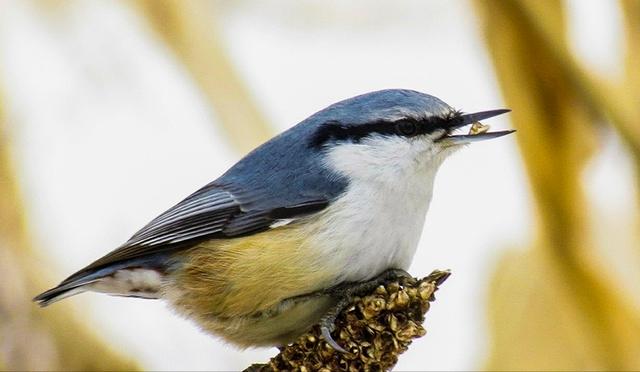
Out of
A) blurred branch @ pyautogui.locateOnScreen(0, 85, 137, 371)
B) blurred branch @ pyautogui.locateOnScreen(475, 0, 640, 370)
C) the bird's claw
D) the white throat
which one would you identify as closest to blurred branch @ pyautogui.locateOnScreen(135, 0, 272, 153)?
the white throat

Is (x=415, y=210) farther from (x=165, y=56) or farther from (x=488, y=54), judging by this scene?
(x=165, y=56)

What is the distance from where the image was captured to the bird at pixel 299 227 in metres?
1.43

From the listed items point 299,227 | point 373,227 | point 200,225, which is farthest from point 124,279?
point 373,227

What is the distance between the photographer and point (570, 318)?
5.06ft

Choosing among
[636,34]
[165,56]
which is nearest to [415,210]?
[636,34]

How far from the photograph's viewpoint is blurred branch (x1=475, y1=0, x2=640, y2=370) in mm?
1477

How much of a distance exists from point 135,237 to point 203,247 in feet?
0.48

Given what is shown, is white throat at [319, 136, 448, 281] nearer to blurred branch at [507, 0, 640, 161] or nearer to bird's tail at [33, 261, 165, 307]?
blurred branch at [507, 0, 640, 161]

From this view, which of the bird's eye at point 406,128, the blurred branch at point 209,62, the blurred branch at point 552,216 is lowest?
the blurred branch at point 552,216

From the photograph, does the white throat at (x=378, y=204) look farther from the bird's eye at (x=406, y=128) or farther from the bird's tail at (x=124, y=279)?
the bird's tail at (x=124, y=279)

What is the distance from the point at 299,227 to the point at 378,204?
146mm

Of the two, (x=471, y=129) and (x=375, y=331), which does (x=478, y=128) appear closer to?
(x=471, y=129)

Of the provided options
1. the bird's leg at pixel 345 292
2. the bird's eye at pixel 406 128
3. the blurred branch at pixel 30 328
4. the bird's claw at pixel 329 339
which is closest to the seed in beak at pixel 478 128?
the bird's eye at pixel 406 128

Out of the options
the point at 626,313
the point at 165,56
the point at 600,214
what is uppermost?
the point at 165,56
